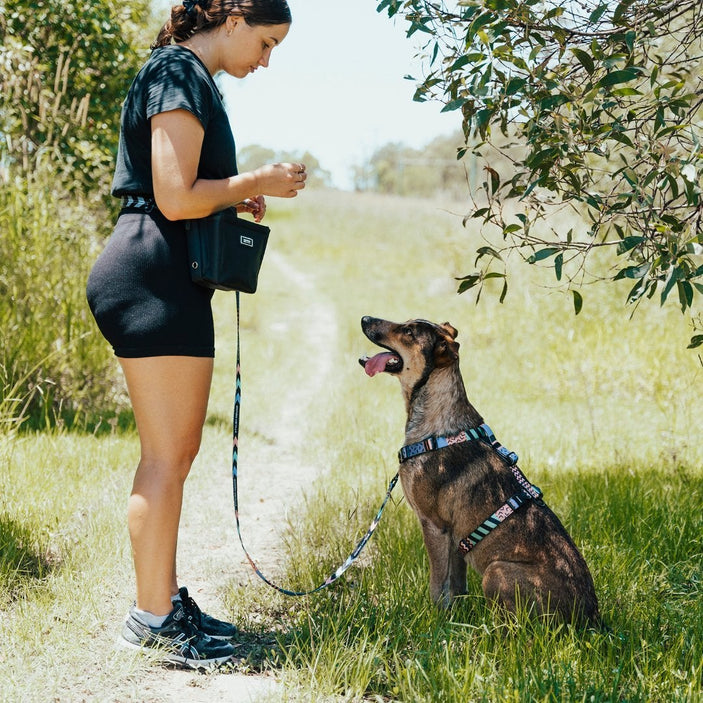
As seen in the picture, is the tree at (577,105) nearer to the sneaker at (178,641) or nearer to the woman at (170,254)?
the woman at (170,254)

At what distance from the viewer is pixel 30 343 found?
5.84 meters

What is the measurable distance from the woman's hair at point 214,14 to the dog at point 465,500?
4.82 feet

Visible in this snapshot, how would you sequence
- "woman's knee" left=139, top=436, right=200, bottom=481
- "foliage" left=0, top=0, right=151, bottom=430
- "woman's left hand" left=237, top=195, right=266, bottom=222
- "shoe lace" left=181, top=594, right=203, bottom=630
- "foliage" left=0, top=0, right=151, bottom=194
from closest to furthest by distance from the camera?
"woman's knee" left=139, top=436, right=200, bottom=481
"shoe lace" left=181, top=594, right=203, bottom=630
"woman's left hand" left=237, top=195, right=266, bottom=222
"foliage" left=0, top=0, right=151, bottom=430
"foliage" left=0, top=0, right=151, bottom=194

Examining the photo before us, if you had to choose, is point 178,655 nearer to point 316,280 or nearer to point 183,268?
point 183,268

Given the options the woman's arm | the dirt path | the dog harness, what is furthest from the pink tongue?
the dirt path

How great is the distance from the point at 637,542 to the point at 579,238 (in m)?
8.74

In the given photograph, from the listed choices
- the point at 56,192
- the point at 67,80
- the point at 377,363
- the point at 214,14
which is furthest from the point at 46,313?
the point at 214,14

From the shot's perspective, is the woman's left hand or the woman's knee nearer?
the woman's knee

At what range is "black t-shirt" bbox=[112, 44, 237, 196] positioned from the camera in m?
2.83

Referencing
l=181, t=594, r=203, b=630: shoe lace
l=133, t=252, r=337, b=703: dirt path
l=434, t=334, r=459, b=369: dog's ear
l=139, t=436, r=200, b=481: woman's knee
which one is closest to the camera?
l=133, t=252, r=337, b=703: dirt path

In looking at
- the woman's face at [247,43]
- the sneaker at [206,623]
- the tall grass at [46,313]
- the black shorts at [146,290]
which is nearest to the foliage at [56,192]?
the tall grass at [46,313]

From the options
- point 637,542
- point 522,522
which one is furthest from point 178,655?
point 637,542

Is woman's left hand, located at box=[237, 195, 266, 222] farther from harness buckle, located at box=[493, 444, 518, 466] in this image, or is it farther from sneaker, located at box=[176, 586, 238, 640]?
sneaker, located at box=[176, 586, 238, 640]

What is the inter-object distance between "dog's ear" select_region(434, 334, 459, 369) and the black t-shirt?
1284mm
